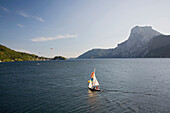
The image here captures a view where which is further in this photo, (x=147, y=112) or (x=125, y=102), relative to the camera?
(x=125, y=102)

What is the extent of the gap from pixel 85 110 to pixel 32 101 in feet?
50.7

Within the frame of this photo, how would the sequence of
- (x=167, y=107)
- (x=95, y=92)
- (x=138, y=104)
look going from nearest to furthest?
(x=167, y=107) < (x=138, y=104) < (x=95, y=92)

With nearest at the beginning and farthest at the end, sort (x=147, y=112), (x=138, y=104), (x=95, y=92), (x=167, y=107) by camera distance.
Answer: (x=147, y=112) → (x=167, y=107) → (x=138, y=104) → (x=95, y=92)

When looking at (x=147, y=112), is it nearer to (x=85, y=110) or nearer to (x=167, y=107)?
(x=167, y=107)

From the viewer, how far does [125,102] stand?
94.7ft

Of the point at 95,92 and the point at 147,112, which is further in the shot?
the point at 95,92

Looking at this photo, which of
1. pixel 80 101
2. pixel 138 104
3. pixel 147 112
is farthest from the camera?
pixel 80 101

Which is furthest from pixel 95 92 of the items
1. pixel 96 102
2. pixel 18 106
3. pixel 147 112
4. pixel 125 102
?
pixel 18 106

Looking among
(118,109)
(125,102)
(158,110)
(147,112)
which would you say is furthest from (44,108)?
(158,110)

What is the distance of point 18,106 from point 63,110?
38.1 feet

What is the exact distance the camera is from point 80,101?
2981 cm

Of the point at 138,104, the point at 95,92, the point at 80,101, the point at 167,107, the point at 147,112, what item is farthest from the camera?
the point at 95,92

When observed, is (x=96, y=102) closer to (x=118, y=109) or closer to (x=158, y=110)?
(x=118, y=109)

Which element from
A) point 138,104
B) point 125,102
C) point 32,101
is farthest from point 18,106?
point 138,104
